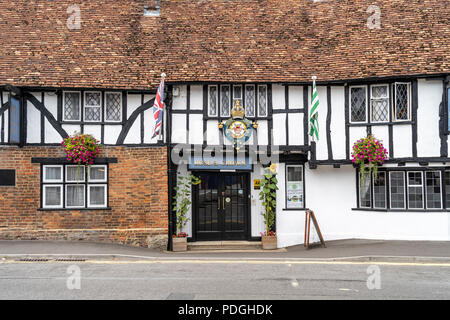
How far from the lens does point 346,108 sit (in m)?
13.6

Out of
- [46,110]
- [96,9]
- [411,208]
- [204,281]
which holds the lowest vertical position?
[204,281]

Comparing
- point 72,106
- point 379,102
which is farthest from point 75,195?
point 379,102

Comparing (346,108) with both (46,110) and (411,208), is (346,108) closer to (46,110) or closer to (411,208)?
(411,208)

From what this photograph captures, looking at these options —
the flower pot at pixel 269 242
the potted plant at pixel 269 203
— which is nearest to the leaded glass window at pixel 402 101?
the potted plant at pixel 269 203

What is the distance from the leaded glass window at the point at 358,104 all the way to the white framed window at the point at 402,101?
93cm

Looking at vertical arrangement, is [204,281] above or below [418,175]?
below

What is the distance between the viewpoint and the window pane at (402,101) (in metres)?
13.2

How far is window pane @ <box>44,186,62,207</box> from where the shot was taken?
13156mm

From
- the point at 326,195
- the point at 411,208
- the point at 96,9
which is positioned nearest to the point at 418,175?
the point at 411,208

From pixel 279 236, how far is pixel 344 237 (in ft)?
7.32

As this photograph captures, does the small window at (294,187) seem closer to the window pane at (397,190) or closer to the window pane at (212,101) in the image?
the window pane at (397,190)

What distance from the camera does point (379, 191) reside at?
13711 mm

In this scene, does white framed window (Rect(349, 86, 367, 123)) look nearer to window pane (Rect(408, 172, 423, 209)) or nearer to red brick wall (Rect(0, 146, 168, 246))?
window pane (Rect(408, 172, 423, 209))

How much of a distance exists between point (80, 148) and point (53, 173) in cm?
149
